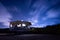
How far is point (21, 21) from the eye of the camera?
2608cm

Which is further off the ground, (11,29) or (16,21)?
(16,21)

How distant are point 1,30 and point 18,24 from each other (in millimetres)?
3882

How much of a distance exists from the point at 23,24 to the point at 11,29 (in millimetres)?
2506

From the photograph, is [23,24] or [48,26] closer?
[23,24]

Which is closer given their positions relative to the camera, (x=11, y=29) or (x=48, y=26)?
(x=11, y=29)

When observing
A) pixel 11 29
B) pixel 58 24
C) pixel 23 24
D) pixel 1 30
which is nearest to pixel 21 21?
Answer: pixel 23 24

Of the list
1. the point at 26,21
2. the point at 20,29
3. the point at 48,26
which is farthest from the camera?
the point at 48,26

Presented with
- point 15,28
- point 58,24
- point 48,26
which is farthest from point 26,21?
point 58,24

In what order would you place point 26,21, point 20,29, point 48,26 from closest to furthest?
1. point 20,29
2. point 26,21
3. point 48,26

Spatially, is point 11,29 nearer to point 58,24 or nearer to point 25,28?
point 25,28

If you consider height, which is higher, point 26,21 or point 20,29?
point 26,21

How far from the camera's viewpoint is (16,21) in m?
26.2

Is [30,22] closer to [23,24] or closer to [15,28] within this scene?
[23,24]

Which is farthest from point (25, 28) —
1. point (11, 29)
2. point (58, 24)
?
point (58, 24)
